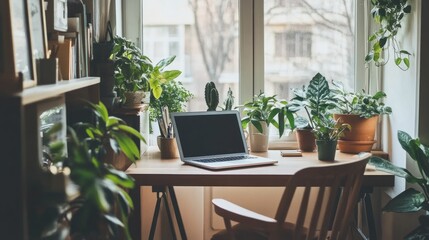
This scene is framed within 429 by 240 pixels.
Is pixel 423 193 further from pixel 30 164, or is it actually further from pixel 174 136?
pixel 30 164

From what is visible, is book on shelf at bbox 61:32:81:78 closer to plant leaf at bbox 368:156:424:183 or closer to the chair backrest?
the chair backrest

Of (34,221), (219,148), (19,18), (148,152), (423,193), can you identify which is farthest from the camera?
(148,152)

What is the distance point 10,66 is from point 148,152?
4.79 feet

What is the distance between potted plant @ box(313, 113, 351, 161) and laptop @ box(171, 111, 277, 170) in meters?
0.24

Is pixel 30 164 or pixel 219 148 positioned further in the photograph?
pixel 219 148

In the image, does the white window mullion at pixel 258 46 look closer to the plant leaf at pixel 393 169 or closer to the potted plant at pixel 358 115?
the potted plant at pixel 358 115

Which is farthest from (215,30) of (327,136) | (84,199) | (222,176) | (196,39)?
(84,199)

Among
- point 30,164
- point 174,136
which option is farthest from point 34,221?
point 174,136

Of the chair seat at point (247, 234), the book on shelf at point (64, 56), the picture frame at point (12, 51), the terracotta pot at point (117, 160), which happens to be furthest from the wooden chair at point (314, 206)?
the picture frame at point (12, 51)

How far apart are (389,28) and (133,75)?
118 centimetres

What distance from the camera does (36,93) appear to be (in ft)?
5.16

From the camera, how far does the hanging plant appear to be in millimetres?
2664

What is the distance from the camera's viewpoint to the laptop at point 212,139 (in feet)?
8.87

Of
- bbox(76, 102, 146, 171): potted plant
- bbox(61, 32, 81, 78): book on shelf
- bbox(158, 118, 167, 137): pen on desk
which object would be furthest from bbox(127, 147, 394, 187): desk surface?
bbox(76, 102, 146, 171): potted plant
